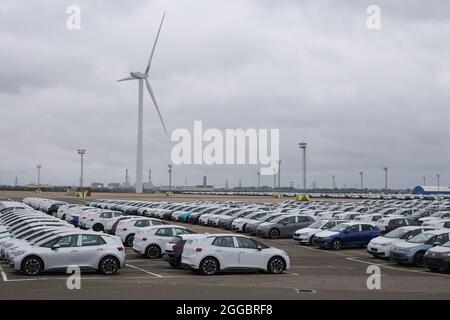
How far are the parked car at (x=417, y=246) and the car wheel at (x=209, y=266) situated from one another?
8.01 m

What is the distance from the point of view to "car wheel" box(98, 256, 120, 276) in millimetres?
20109

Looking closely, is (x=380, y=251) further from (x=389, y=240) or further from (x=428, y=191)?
(x=428, y=191)

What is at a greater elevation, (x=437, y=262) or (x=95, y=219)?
(x=95, y=219)

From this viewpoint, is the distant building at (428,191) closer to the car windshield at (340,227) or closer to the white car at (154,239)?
the car windshield at (340,227)

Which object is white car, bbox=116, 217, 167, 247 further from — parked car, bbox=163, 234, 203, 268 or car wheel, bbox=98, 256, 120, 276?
car wheel, bbox=98, 256, 120, 276

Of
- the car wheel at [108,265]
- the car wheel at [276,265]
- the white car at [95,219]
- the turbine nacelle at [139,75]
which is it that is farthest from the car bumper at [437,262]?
the turbine nacelle at [139,75]

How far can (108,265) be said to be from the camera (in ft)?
66.3

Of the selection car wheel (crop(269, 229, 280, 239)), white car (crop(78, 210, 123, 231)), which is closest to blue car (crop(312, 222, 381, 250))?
car wheel (crop(269, 229, 280, 239))

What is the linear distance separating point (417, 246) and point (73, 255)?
12867 mm

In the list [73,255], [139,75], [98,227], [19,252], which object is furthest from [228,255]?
[139,75]

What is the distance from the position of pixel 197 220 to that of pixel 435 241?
23403 millimetres

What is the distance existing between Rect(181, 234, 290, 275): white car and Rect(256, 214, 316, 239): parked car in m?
14.0
